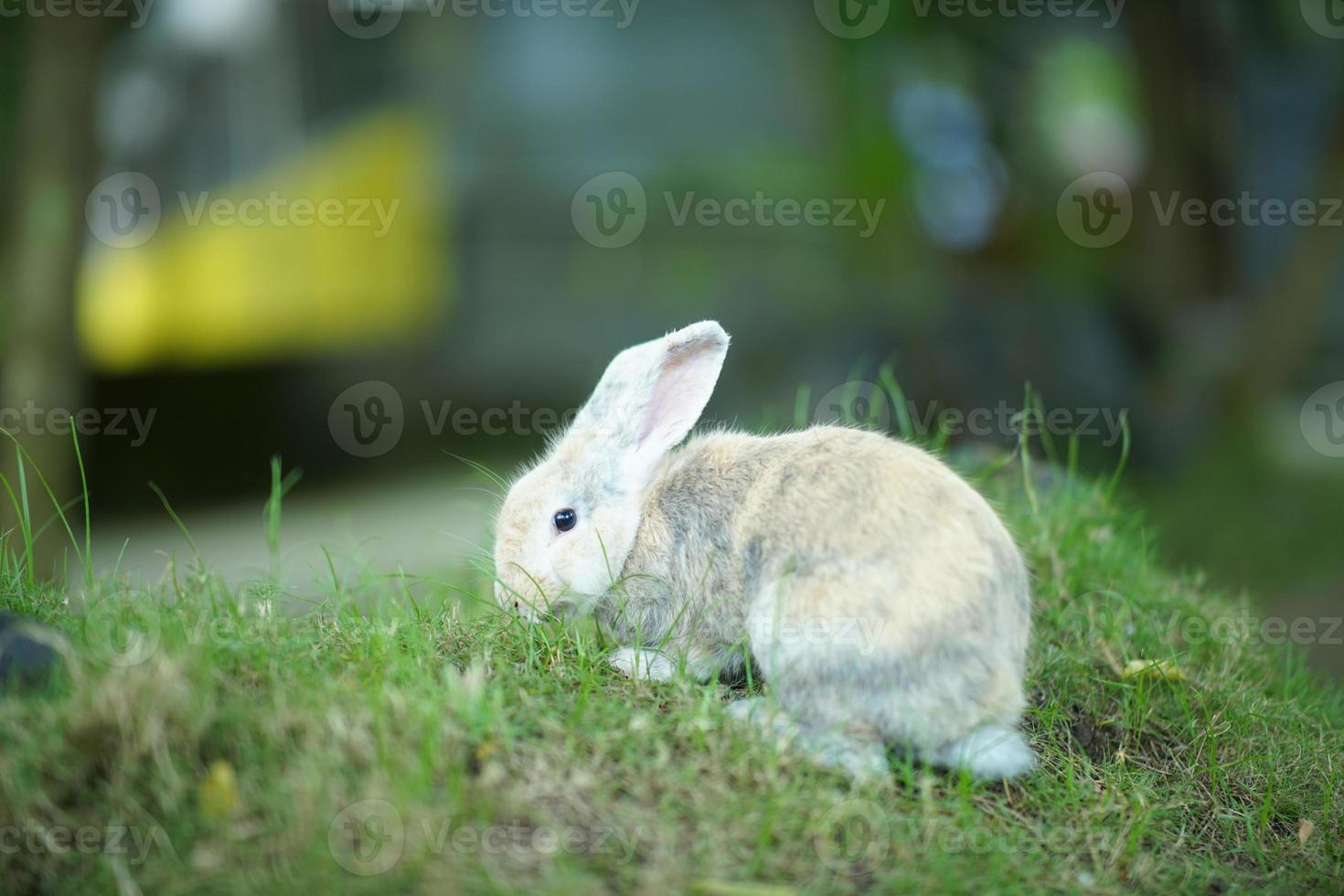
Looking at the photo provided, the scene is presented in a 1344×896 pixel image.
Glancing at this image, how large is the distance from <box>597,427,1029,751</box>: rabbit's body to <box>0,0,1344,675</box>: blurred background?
8.42 feet

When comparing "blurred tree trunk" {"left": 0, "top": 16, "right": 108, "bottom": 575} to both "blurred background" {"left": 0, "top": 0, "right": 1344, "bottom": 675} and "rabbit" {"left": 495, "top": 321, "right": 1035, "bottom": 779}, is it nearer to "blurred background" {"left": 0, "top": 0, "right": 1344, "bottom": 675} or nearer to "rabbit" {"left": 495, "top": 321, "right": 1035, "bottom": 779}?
"blurred background" {"left": 0, "top": 0, "right": 1344, "bottom": 675}

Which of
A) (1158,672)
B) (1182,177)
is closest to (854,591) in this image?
(1158,672)

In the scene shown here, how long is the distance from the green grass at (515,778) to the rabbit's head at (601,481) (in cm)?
15

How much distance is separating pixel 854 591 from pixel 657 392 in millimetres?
1073

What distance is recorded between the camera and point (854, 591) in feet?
9.32

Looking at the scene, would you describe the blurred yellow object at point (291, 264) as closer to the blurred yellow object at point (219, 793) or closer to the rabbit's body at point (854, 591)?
the rabbit's body at point (854, 591)

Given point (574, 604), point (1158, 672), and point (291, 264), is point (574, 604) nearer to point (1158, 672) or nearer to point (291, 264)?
point (1158, 672)

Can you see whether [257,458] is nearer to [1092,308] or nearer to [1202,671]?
[1092,308]

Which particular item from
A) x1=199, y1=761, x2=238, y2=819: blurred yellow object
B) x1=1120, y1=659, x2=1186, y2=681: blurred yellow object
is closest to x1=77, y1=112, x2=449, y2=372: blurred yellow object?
x1=199, y1=761, x2=238, y2=819: blurred yellow object

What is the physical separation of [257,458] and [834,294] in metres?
5.86

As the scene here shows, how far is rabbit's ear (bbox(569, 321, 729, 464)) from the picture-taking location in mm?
3539

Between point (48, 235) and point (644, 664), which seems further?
point (48, 235)

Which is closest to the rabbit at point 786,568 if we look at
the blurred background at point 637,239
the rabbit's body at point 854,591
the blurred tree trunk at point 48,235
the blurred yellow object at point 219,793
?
the rabbit's body at point 854,591

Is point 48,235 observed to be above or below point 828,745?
above
